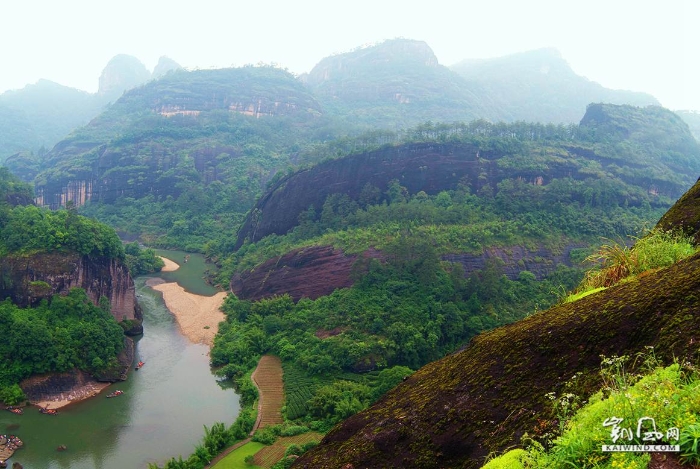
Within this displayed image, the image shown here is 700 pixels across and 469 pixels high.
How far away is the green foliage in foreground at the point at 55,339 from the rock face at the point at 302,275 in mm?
12585

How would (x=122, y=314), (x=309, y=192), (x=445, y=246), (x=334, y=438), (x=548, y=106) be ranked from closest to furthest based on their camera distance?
1. (x=334, y=438)
2. (x=122, y=314)
3. (x=445, y=246)
4. (x=309, y=192)
5. (x=548, y=106)

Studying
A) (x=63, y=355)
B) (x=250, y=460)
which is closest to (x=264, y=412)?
(x=250, y=460)

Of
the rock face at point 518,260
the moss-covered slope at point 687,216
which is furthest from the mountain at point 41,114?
the moss-covered slope at point 687,216

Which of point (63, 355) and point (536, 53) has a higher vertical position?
point (536, 53)

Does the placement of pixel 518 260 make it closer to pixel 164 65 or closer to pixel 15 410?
pixel 15 410

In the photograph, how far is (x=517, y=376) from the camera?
5219mm

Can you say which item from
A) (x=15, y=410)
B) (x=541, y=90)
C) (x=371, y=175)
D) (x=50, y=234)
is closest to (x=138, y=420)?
(x=15, y=410)

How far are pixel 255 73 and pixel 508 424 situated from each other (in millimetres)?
131637

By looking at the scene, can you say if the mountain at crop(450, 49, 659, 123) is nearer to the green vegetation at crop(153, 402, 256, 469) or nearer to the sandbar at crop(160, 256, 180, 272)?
the sandbar at crop(160, 256, 180, 272)

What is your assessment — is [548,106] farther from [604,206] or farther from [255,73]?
[604,206]

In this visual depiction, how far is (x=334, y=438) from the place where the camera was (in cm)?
659

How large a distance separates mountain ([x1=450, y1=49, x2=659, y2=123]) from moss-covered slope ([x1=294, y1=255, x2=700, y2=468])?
142071 millimetres

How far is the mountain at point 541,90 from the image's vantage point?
14162 cm

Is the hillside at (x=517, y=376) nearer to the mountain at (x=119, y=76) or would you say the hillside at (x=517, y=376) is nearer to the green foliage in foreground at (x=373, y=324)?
the green foliage in foreground at (x=373, y=324)
